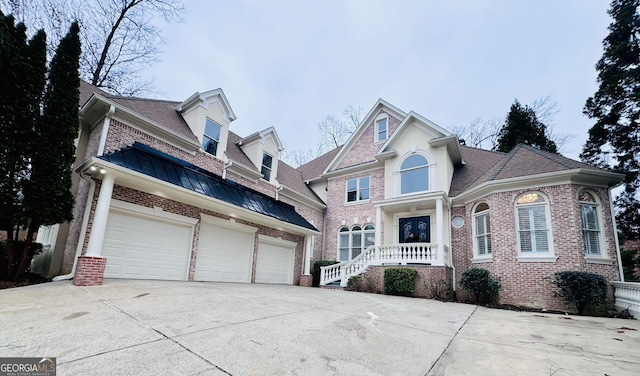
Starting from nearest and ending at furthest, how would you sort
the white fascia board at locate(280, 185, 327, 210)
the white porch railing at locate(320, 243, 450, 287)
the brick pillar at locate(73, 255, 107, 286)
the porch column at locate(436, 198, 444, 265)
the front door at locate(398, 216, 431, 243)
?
the brick pillar at locate(73, 255, 107, 286) → the porch column at locate(436, 198, 444, 265) → the white porch railing at locate(320, 243, 450, 287) → the front door at locate(398, 216, 431, 243) → the white fascia board at locate(280, 185, 327, 210)

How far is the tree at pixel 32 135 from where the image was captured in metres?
6.53

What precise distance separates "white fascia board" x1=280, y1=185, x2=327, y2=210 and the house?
71mm

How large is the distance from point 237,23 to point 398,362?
24.1m

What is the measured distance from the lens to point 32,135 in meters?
6.83

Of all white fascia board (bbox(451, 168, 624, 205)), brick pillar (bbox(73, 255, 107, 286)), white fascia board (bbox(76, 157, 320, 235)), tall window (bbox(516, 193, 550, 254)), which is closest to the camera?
brick pillar (bbox(73, 255, 107, 286))

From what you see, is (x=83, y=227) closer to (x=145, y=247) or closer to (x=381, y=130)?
(x=145, y=247)

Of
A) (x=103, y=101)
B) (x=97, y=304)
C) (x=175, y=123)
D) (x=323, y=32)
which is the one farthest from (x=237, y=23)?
(x=97, y=304)

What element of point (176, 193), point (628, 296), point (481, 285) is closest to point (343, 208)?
point (481, 285)

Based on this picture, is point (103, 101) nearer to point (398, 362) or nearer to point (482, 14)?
point (398, 362)

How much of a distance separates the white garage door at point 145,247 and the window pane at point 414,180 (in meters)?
10.0

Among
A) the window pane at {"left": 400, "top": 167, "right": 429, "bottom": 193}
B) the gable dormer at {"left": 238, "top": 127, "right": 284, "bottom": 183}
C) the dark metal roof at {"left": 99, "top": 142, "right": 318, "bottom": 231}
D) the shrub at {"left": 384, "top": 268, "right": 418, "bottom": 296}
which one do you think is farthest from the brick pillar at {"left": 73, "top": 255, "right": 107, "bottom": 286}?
the window pane at {"left": 400, "top": 167, "right": 429, "bottom": 193}

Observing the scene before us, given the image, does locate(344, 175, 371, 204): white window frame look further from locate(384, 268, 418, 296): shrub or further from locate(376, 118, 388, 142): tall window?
locate(384, 268, 418, 296): shrub

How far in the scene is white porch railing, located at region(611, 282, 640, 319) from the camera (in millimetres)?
7676

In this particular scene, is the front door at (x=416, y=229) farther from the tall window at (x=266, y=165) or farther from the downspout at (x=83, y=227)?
the downspout at (x=83, y=227)
